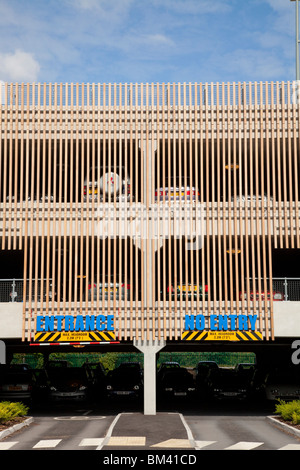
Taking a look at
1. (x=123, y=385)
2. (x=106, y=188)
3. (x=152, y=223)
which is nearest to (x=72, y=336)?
(x=123, y=385)

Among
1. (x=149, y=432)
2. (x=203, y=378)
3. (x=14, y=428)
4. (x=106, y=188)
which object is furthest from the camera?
(x=203, y=378)

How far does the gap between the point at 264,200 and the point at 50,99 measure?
1013 centimetres

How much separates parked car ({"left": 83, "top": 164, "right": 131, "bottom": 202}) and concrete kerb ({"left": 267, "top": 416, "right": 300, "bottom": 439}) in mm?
10579

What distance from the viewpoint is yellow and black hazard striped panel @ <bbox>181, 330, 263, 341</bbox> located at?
80.5ft

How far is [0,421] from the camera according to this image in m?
20.1

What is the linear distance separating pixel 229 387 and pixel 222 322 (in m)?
5.16

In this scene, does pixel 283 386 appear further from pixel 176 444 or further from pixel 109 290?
pixel 176 444

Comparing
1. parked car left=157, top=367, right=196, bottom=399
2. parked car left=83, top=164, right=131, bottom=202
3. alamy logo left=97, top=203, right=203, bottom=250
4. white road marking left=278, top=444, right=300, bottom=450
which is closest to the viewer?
white road marking left=278, top=444, right=300, bottom=450

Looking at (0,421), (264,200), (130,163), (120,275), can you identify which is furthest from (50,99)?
(0,421)

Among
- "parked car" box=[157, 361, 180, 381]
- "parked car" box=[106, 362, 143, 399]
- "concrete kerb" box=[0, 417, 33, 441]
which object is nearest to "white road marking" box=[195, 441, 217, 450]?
"concrete kerb" box=[0, 417, 33, 441]

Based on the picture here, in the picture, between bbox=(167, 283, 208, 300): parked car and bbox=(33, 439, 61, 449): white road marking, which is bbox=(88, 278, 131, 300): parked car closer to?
bbox=(167, 283, 208, 300): parked car

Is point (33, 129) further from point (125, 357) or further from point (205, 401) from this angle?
point (125, 357)

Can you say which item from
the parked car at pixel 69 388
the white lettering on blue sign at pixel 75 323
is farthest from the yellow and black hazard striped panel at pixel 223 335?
the parked car at pixel 69 388

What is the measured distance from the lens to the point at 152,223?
2534 cm
